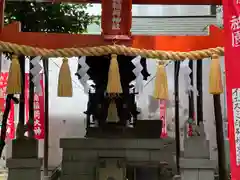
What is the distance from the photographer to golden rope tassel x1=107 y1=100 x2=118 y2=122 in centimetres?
317

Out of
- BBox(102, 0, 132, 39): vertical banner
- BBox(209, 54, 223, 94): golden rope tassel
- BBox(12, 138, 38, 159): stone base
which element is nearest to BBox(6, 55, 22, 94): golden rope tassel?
BBox(12, 138, 38, 159): stone base

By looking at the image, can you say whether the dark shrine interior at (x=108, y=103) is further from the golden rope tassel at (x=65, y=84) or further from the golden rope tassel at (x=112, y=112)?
the golden rope tassel at (x=65, y=84)

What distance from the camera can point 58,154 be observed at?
16.2ft

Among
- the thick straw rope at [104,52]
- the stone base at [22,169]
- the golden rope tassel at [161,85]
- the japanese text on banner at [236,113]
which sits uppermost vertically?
the thick straw rope at [104,52]

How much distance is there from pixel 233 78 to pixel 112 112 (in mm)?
1551

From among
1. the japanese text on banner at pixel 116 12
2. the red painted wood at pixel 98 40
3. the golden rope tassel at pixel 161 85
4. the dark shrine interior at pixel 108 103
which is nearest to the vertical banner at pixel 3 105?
the dark shrine interior at pixel 108 103

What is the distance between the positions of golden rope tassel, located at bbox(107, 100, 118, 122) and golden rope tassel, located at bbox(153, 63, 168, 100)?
935 mm

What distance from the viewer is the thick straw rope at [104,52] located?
227cm

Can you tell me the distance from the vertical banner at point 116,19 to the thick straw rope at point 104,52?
15cm

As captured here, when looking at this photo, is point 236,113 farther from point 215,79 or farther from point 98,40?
point 98,40

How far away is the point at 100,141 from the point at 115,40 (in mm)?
937

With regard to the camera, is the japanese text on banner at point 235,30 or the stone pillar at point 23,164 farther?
the stone pillar at point 23,164

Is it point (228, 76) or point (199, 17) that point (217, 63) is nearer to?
point (228, 76)

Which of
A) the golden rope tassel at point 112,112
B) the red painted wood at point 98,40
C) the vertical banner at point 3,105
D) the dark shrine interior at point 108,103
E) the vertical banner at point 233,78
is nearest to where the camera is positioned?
the vertical banner at point 233,78
